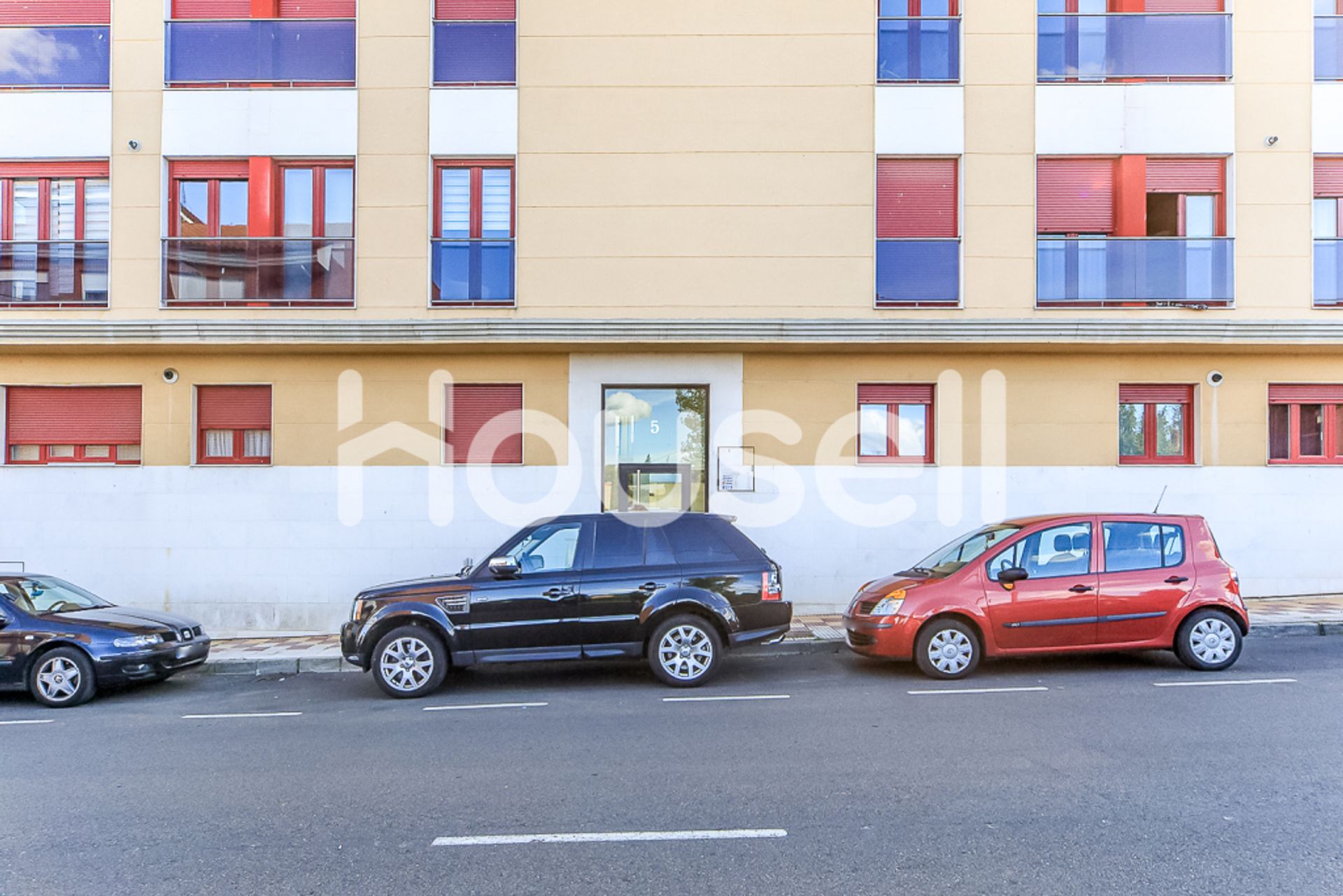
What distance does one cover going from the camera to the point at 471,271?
1266 cm

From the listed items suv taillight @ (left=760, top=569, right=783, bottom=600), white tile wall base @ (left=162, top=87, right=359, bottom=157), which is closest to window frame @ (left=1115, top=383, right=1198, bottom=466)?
suv taillight @ (left=760, top=569, right=783, bottom=600)

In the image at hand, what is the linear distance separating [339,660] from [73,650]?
261cm

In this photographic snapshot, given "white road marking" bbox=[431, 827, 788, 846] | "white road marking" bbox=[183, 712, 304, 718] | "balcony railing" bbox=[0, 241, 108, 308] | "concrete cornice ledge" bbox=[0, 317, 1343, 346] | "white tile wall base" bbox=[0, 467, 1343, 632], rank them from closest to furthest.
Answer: "white road marking" bbox=[431, 827, 788, 846], "white road marking" bbox=[183, 712, 304, 718], "concrete cornice ledge" bbox=[0, 317, 1343, 346], "white tile wall base" bbox=[0, 467, 1343, 632], "balcony railing" bbox=[0, 241, 108, 308]

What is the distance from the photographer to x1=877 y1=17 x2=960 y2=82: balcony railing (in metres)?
12.6

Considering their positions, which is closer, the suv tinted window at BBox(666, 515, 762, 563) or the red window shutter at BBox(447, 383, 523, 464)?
the suv tinted window at BBox(666, 515, 762, 563)

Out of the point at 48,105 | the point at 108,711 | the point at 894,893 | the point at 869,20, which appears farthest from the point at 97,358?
the point at 894,893

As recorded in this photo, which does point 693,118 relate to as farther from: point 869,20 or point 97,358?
point 97,358

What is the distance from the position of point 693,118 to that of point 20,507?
38.0ft

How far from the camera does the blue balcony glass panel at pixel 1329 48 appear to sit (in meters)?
12.6

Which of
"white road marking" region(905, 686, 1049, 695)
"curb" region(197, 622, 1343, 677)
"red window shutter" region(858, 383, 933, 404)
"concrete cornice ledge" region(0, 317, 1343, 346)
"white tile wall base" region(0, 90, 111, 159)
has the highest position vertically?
"white tile wall base" region(0, 90, 111, 159)

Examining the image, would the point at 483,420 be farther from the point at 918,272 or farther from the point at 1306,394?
the point at 1306,394

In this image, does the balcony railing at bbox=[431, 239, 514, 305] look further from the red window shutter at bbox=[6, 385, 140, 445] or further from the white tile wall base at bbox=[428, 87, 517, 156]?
the red window shutter at bbox=[6, 385, 140, 445]

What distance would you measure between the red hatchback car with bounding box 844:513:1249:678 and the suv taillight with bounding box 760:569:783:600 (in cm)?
97

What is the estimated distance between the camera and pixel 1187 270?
1251 centimetres
